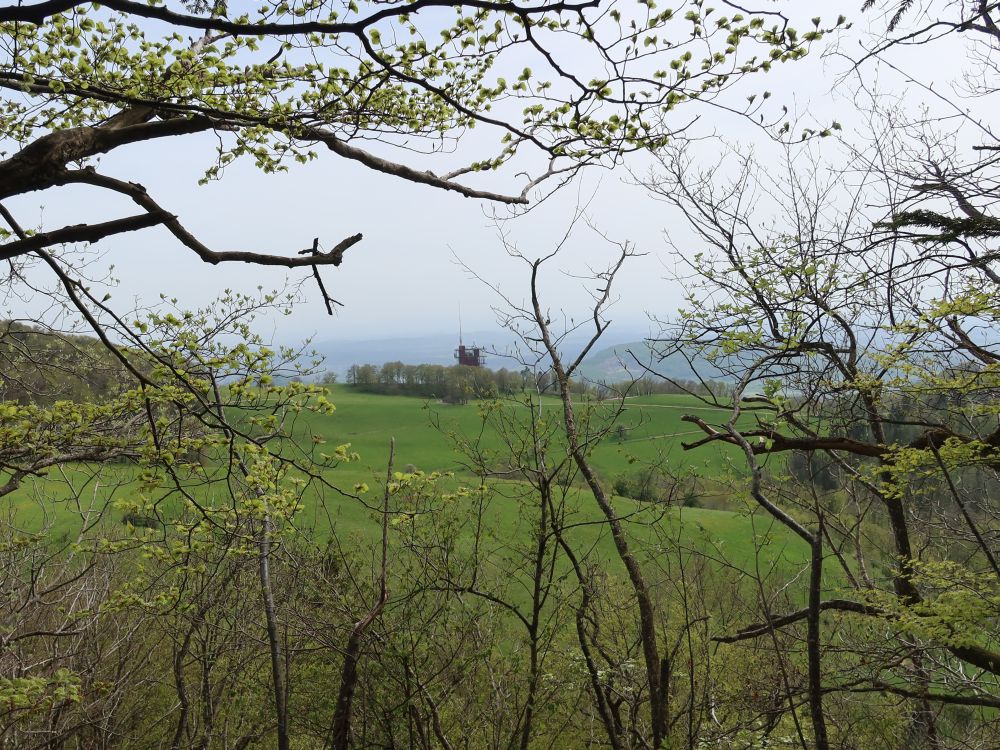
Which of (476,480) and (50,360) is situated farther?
(50,360)

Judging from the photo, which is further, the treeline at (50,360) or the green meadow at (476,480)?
the treeline at (50,360)

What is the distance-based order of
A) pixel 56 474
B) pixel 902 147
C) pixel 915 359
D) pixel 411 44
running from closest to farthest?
pixel 411 44 → pixel 915 359 → pixel 902 147 → pixel 56 474

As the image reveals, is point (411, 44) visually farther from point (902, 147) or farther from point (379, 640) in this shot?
point (902, 147)

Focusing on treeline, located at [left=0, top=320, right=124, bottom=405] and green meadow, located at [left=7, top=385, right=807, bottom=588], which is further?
treeline, located at [left=0, top=320, right=124, bottom=405]

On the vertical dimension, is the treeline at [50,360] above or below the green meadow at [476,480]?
above

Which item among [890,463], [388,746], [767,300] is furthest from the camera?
[767,300]

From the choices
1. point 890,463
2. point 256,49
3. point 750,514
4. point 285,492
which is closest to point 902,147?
point 890,463

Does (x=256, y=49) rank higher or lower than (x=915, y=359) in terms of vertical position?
higher

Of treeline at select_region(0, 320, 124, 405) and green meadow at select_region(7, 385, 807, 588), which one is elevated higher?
treeline at select_region(0, 320, 124, 405)

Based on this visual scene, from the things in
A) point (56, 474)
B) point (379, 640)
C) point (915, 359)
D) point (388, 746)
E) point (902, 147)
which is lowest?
point (388, 746)

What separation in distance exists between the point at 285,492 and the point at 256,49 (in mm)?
2985

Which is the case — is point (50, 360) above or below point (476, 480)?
above

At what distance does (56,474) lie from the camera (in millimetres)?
8664

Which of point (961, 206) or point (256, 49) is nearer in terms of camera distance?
point (256, 49)
